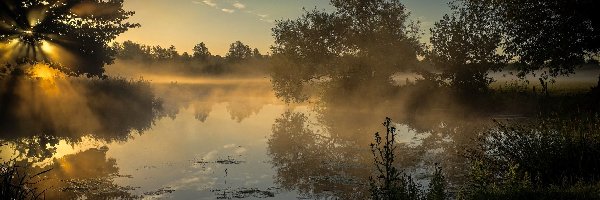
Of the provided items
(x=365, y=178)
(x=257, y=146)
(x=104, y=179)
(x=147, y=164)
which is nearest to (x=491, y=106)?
(x=257, y=146)

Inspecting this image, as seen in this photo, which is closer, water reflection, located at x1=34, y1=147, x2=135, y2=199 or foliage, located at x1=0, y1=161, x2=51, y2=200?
foliage, located at x1=0, y1=161, x2=51, y2=200

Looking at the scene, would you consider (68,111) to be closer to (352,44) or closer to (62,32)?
(62,32)

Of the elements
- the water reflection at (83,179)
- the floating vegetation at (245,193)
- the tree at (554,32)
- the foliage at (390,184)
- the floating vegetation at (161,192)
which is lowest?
the floating vegetation at (245,193)

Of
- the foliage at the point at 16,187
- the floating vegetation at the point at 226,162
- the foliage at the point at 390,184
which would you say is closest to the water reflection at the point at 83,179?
the foliage at the point at 16,187

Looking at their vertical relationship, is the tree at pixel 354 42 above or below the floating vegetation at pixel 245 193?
above

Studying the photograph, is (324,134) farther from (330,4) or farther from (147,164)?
(330,4)

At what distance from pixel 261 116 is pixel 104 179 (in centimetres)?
2664

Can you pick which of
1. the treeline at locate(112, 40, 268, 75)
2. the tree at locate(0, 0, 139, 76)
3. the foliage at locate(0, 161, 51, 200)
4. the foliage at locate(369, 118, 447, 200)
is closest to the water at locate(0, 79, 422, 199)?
the foliage at locate(0, 161, 51, 200)

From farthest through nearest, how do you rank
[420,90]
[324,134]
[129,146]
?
[420,90], [324,134], [129,146]

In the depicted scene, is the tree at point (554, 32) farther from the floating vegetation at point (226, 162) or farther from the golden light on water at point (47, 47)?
the golden light on water at point (47, 47)

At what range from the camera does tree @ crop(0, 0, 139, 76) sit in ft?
140

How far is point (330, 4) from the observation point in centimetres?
4928

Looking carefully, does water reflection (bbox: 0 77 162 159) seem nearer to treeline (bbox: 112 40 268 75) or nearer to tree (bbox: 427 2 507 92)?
tree (bbox: 427 2 507 92)

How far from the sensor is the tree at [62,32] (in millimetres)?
42594
